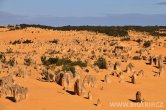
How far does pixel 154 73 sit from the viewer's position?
30.1 m

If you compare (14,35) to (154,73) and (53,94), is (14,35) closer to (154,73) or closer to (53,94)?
(154,73)

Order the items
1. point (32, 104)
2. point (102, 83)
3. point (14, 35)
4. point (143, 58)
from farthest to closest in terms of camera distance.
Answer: point (14, 35) < point (143, 58) < point (102, 83) < point (32, 104)

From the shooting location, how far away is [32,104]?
59.7 ft

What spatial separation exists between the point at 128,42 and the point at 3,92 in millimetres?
36649

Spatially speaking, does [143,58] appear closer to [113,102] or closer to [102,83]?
[102,83]

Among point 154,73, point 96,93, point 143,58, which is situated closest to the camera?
point 96,93

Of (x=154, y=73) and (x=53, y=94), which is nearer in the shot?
(x=53, y=94)

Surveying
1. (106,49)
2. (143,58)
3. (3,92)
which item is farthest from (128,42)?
(3,92)

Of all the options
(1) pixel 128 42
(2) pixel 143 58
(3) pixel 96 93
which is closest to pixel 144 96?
(3) pixel 96 93

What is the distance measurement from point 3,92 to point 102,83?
7215 mm

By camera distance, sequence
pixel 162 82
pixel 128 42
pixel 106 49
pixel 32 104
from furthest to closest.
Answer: pixel 128 42 → pixel 106 49 → pixel 162 82 → pixel 32 104

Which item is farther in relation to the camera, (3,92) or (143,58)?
(143,58)

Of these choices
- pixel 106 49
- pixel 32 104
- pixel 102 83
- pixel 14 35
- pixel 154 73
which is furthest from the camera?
pixel 14 35

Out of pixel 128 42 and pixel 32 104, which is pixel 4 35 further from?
pixel 32 104
